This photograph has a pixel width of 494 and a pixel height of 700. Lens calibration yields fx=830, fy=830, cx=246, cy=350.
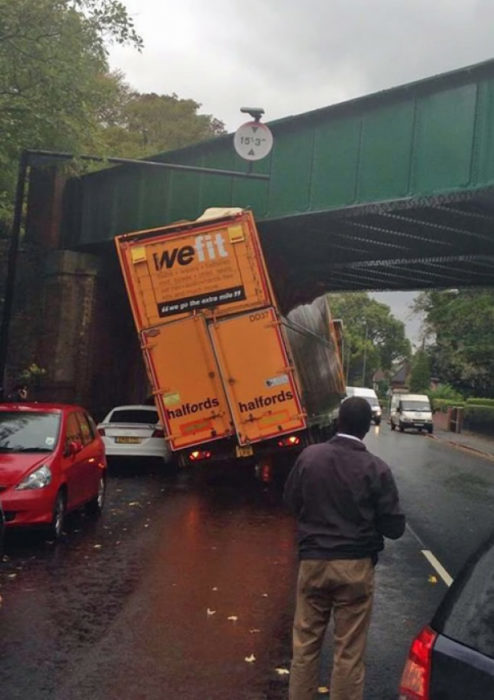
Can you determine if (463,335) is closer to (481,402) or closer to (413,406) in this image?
(481,402)

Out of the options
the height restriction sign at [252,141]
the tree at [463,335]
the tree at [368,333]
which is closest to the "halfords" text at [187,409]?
A: the height restriction sign at [252,141]

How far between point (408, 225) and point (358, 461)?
14461 mm

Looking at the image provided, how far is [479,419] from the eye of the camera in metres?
42.8

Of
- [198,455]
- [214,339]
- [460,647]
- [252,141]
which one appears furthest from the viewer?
[252,141]

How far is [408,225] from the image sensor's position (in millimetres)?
18062

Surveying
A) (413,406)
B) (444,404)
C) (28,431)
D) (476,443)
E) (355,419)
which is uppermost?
(355,419)

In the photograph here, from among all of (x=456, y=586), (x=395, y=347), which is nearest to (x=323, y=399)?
(x=456, y=586)

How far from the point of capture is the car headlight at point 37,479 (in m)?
9.05

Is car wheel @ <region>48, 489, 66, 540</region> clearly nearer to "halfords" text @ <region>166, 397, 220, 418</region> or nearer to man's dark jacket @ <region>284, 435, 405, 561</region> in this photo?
"halfords" text @ <region>166, 397, 220, 418</region>

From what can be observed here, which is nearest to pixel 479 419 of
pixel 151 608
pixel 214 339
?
pixel 214 339

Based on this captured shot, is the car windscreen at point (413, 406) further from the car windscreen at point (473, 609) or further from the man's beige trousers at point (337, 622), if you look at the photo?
the car windscreen at point (473, 609)

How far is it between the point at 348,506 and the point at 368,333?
402 ft

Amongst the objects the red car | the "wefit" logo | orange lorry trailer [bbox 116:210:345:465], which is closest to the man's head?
the red car

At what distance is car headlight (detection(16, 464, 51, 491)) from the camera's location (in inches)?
356
